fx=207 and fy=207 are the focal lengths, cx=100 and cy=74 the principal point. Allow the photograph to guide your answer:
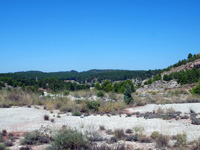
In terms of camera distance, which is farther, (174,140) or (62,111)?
(62,111)

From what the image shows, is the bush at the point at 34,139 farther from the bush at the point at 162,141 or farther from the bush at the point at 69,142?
the bush at the point at 162,141

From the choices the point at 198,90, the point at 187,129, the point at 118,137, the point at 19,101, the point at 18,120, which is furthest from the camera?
the point at 198,90

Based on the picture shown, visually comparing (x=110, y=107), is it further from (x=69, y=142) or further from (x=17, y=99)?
(x=69, y=142)

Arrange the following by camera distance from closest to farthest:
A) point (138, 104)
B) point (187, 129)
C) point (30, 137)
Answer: point (30, 137)
point (187, 129)
point (138, 104)

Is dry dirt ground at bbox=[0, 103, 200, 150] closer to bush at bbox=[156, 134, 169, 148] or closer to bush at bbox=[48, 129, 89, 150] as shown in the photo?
bush at bbox=[156, 134, 169, 148]

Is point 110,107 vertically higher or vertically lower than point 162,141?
lower

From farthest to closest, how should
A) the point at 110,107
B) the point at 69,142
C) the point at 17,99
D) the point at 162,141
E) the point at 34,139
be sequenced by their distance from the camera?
the point at 17,99
the point at 110,107
the point at 34,139
the point at 162,141
the point at 69,142

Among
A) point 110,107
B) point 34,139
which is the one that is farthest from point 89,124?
point 110,107

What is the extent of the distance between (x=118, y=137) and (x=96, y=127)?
1532mm

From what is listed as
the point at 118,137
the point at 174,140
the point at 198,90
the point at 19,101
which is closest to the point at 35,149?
the point at 118,137

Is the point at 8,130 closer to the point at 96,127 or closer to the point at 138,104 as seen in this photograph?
the point at 96,127

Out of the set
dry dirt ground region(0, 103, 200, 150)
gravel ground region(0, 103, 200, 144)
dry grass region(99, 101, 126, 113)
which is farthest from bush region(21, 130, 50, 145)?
dry grass region(99, 101, 126, 113)

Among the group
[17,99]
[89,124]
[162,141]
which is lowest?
[89,124]

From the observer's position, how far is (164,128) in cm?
701
